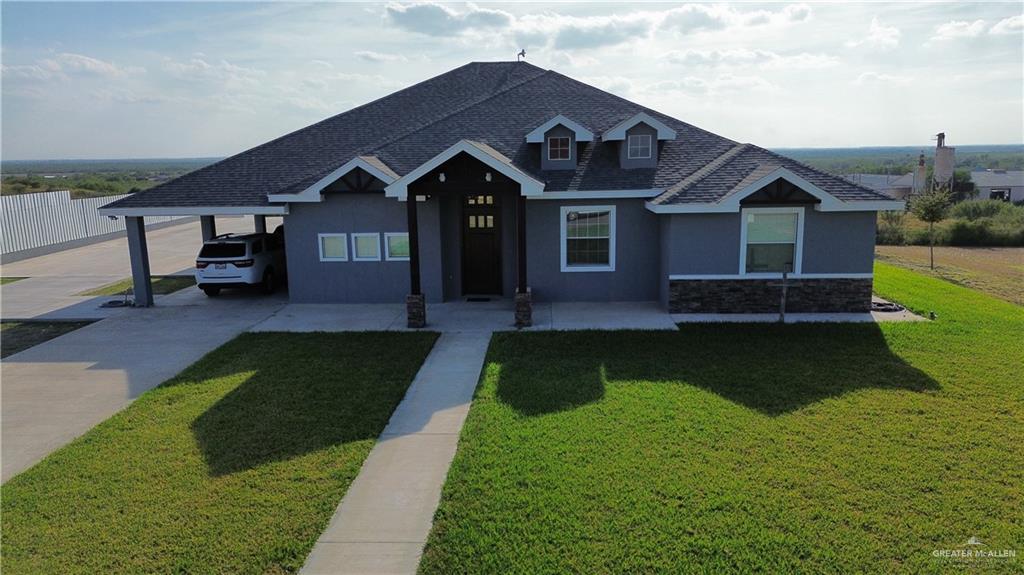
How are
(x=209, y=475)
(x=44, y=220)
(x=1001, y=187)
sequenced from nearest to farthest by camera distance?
(x=209, y=475), (x=44, y=220), (x=1001, y=187)

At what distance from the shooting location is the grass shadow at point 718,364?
9555 mm

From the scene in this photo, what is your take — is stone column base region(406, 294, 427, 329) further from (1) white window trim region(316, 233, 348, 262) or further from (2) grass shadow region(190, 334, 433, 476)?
(1) white window trim region(316, 233, 348, 262)

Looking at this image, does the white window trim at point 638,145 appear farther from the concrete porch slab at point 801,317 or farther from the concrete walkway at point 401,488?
the concrete walkway at point 401,488

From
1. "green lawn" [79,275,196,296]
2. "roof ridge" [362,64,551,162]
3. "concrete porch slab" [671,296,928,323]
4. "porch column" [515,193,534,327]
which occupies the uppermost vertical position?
"roof ridge" [362,64,551,162]

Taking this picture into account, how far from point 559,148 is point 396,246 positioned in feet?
14.9

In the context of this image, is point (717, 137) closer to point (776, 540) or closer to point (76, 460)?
point (776, 540)

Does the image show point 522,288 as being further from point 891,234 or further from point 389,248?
point 891,234

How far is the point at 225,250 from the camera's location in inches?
664

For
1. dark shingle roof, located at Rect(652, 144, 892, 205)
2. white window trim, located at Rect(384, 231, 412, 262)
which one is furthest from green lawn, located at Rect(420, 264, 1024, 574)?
white window trim, located at Rect(384, 231, 412, 262)

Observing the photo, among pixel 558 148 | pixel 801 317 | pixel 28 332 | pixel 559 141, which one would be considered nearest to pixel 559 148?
pixel 558 148

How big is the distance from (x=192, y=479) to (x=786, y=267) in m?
11.9

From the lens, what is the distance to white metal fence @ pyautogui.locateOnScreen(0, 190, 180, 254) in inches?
1083

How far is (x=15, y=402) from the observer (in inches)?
393

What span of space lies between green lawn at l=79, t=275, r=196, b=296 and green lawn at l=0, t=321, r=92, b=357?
3008 millimetres
